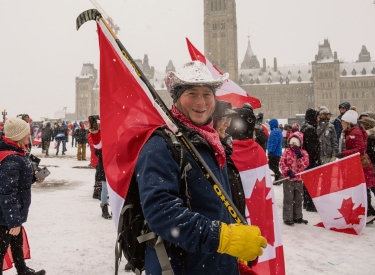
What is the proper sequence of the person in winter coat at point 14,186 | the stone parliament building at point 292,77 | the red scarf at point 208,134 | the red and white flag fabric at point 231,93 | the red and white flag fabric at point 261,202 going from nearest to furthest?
the red scarf at point 208,134 → the person in winter coat at point 14,186 → the red and white flag fabric at point 261,202 → the red and white flag fabric at point 231,93 → the stone parliament building at point 292,77

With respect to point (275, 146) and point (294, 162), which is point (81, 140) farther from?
point (294, 162)

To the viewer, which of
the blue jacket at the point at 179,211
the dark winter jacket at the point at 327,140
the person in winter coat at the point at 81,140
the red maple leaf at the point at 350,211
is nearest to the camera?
the blue jacket at the point at 179,211

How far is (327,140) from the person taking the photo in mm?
7168

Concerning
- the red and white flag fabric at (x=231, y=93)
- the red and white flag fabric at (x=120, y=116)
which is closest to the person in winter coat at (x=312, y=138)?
the red and white flag fabric at (x=231, y=93)

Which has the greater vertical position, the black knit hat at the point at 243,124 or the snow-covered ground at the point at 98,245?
the black knit hat at the point at 243,124

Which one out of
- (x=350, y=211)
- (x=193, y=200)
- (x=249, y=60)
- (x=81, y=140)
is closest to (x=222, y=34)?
(x=249, y=60)

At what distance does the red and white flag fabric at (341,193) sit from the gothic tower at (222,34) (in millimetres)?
77534

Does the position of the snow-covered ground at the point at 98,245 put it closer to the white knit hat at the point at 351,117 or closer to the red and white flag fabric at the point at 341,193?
the red and white flag fabric at the point at 341,193

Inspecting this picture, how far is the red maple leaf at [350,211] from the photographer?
529 centimetres

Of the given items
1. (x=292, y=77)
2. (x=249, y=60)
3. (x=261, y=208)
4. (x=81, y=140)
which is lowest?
(x=261, y=208)

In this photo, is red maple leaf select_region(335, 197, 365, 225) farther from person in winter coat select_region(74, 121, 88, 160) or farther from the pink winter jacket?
person in winter coat select_region(74, 121, 88, 160)

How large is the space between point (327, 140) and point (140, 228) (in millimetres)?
6301

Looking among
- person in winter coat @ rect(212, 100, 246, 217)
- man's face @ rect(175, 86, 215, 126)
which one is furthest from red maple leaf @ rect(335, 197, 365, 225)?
man's face @ rect(175, 86, 215, 126)

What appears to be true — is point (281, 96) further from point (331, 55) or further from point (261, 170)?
point (261, 170)
